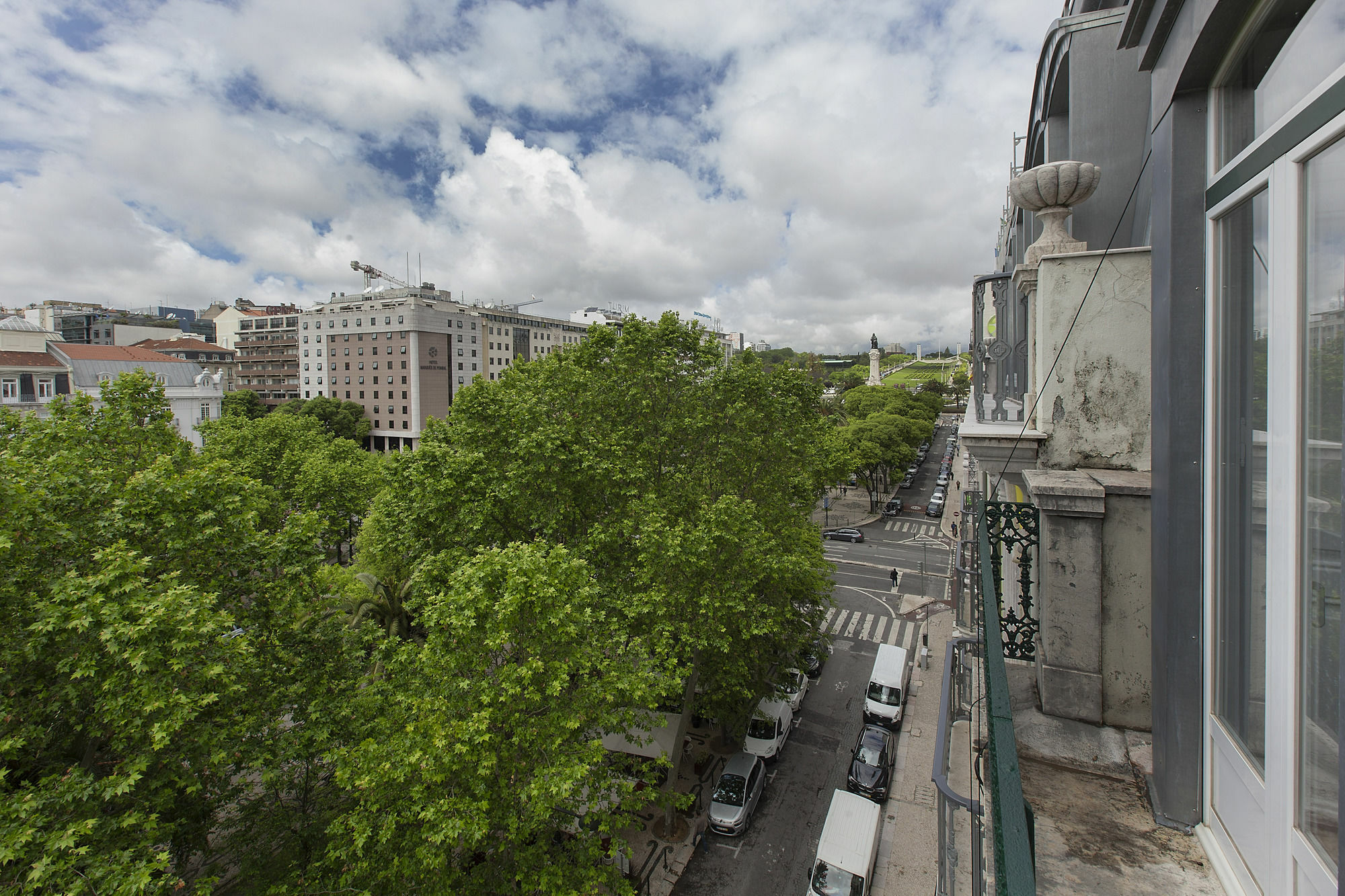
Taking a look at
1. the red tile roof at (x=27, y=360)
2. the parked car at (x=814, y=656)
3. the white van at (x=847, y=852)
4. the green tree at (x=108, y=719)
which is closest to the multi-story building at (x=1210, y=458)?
the green tree at (x=108, y=719)

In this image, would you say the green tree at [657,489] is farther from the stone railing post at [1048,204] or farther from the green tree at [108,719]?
the stone railing post at [1048,204]

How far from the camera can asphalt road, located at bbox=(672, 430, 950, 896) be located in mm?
13195

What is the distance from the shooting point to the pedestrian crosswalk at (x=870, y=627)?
2428cm

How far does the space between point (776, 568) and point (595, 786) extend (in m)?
5.17

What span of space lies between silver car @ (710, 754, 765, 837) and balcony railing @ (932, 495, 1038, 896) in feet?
28.4

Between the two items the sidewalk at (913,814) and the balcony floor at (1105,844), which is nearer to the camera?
the balcony floor at (1105,844)

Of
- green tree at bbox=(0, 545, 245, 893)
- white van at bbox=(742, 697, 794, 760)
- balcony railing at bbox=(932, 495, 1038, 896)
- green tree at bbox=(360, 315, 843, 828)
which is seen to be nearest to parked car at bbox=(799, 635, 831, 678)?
green tree at bbox=(360, 315, 843, 828)

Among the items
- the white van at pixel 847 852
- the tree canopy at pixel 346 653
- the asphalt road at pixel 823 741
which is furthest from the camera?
the asphalt road at pixel 823 741

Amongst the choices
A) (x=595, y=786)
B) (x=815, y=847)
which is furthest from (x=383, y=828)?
(x=815, y=847)

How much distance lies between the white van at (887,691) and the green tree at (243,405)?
36.4 metres

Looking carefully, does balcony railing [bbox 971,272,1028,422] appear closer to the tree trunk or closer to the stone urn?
the stone urn

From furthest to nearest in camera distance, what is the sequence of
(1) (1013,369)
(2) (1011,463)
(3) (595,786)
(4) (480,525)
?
(4) (480,525) < (3) (595,786) < (1) (1013,369) < (2) (1011,463)

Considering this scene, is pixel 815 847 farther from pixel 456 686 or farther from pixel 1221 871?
pixel 1221 871

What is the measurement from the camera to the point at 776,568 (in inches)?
481
